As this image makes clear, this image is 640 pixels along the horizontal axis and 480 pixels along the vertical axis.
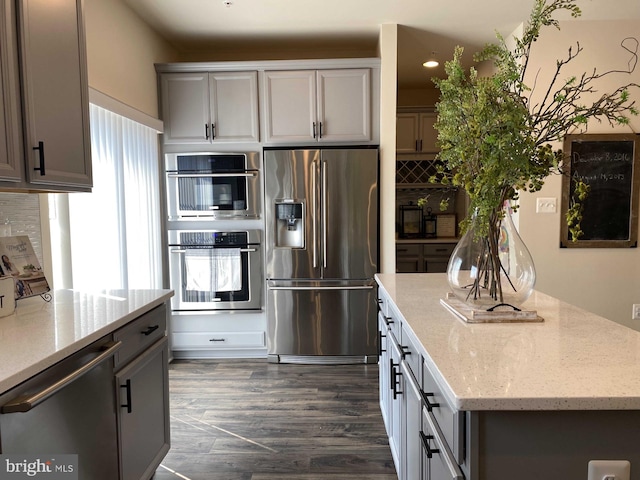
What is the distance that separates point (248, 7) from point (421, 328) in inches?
108

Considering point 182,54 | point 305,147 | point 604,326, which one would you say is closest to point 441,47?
point 305,147

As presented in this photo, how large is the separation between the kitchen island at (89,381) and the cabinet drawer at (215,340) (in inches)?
66.5

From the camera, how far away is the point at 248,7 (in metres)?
3.13

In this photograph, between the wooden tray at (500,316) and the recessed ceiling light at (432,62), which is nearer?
the wooden tray at (500,316)

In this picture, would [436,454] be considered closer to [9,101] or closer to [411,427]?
[411,427]

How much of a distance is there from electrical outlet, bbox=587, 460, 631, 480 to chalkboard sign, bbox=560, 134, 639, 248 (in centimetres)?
300

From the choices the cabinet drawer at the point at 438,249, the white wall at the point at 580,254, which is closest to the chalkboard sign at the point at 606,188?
the white wall at the point at 580,254

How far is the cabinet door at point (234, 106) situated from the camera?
3.59 metres

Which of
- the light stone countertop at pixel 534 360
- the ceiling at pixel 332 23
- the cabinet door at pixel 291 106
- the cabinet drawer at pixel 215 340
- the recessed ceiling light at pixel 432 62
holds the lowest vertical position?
the cabinet drawer at pixel 215 340

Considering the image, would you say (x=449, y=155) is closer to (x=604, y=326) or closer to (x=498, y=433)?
(x=604, y=326)

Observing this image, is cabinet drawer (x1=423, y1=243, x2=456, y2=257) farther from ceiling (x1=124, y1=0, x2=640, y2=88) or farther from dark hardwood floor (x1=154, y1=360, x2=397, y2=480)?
ceiling (x1=124, y1=0, x2=640, y2=88)

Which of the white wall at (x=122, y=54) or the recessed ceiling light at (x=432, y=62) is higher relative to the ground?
the recessed ceiling light at (x=432, y=62)

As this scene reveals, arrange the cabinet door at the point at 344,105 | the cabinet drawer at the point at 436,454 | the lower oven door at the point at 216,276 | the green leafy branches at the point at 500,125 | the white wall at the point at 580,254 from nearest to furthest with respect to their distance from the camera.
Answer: the cabinet drawer at the point at 436,454 → the green leafy branches at the point at 500,125 → the white wall at the point at 580,254 → the cabinet door at the point at 344,105 → the lower oven door at the point at 216,276

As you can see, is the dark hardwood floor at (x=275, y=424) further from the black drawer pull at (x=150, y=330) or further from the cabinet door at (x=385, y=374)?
the black drawer pull at (x=150, y=330)
